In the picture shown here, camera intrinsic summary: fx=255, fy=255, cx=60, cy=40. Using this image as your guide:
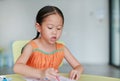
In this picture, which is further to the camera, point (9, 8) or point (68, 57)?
point (9, 8)

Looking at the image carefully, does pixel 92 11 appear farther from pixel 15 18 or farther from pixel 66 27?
pixel 15 18

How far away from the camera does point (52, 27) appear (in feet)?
3.24

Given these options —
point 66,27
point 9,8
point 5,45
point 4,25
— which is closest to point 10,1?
point 9,8

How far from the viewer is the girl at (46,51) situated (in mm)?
945

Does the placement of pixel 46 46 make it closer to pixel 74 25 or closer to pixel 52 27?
pixel 52 27

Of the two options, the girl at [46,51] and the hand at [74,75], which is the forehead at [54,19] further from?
the hand at [74,75]

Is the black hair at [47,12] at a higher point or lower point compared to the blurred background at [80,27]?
higher

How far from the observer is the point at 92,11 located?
5016 millimetres

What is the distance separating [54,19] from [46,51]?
0.73ft

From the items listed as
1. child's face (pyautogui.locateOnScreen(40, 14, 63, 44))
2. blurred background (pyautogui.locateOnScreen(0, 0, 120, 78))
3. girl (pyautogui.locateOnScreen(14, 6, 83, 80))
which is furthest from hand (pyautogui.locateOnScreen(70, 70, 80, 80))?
blurred background (pyautogui.locateOnScreen(0, 0, 120, 78))

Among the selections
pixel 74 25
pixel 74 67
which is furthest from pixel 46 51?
pixel 74 25

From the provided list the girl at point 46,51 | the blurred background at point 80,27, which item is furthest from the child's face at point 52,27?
the blurred background at point 80,27

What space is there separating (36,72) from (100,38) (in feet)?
14.2

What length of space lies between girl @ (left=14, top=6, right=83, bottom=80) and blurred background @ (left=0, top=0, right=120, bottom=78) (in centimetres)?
358
